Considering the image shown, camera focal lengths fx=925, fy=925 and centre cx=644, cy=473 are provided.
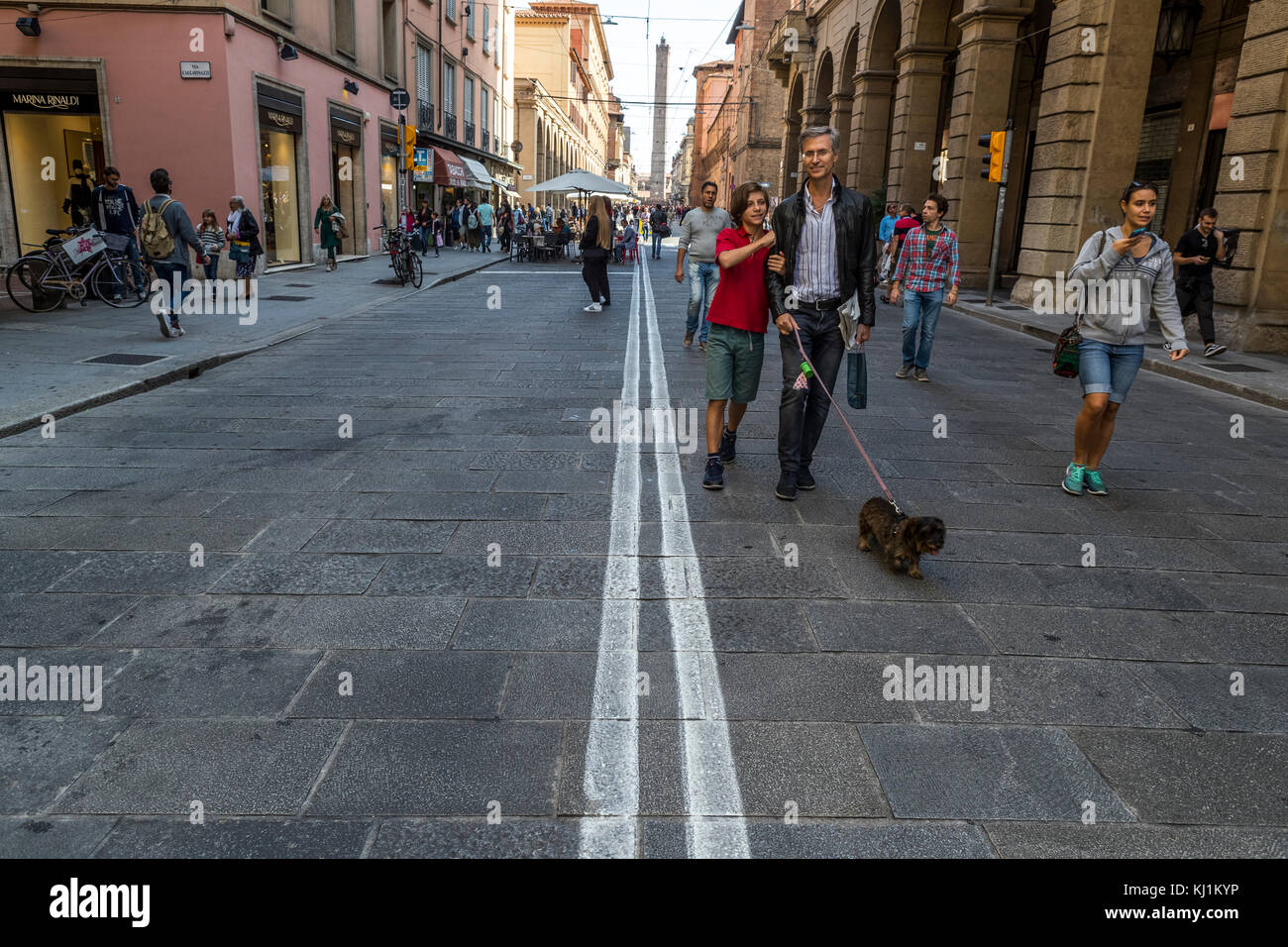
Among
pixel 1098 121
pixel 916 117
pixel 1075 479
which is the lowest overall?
pixel 1075 479

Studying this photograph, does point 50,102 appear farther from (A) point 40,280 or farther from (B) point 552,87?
(B) point 552,87

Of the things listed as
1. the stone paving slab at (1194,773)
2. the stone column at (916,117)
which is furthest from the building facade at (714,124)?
the stone paving slab at (1194,773)

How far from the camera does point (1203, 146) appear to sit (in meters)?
17.8

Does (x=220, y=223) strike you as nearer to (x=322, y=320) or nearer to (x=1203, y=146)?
(x=322, y=320)

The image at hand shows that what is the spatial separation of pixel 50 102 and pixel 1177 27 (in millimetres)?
22045

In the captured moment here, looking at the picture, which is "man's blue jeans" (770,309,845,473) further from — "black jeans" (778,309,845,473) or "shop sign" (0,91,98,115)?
"shop sign" (0,91,98,115)

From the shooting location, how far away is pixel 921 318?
9.98 meters

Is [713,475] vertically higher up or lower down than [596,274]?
lower down

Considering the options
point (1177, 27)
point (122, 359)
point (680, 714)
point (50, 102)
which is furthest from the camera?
point (50, 102)

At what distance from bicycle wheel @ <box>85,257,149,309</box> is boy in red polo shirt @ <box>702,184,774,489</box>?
38.8ft

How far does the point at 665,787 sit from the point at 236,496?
3882 mm

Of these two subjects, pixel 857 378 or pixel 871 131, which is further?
pixel 871 131

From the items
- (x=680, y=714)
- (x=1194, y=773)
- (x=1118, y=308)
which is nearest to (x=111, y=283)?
(x=1118, y=308)

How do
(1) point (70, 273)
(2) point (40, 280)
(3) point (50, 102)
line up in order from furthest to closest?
1. (3) point (50, 102)
2. (1) point (70, 273)
3. (2) point (40, 280)
